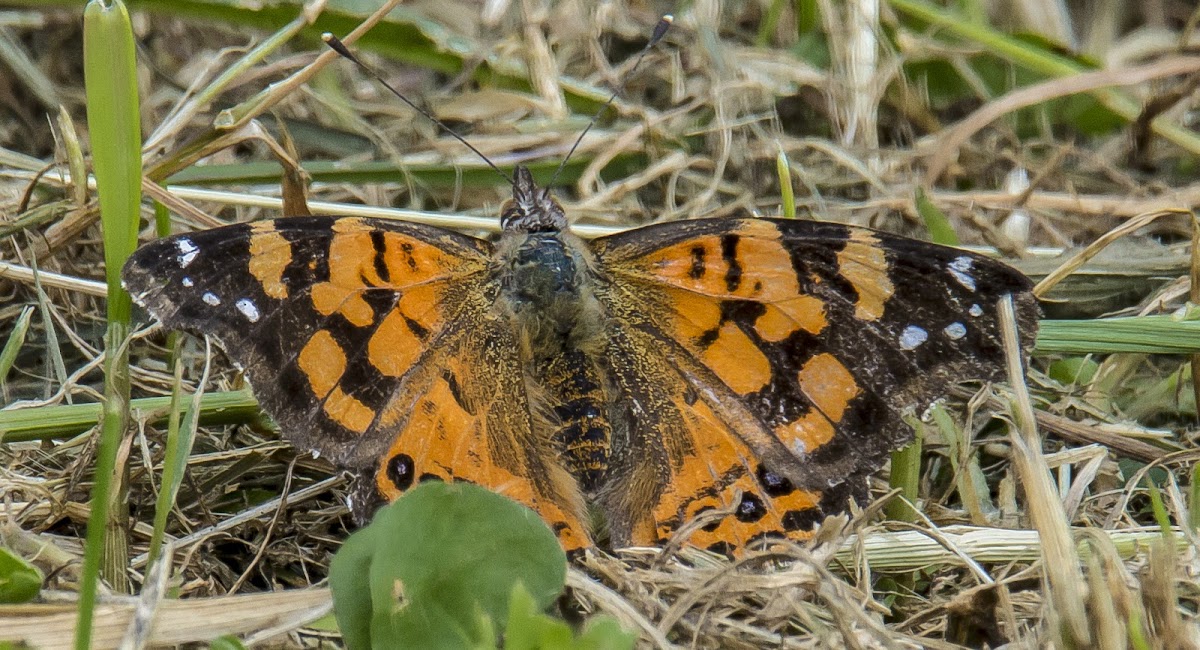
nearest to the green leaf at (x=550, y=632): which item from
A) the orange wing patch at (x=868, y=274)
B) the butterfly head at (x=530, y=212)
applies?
the orange wing patch at (x=868, y=274)

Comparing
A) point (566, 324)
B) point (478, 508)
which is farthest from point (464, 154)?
point (478, 508)

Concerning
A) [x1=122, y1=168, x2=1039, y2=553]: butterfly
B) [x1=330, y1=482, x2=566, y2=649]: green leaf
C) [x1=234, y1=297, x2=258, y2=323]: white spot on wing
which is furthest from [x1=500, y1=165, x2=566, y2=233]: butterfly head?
[x1=330, y1=482, x2=566, y2=649]: green leaf

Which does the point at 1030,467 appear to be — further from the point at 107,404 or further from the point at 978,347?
the point at 107,404

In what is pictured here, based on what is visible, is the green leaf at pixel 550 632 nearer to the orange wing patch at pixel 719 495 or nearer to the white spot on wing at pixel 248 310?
the orange wing patch at pixel 719 495

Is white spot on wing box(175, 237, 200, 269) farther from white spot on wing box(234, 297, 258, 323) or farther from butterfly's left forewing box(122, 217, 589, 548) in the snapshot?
white spot on wing box(234, 297, 258, 323)

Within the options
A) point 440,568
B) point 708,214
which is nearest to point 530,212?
point 708,214

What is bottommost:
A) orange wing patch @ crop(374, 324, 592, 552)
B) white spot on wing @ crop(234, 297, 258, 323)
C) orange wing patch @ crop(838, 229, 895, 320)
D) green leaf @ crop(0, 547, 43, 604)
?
green leaf @ crop(0, 547, 43, 604)
